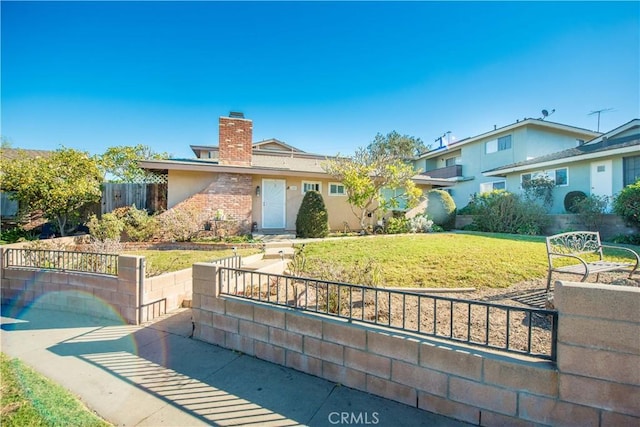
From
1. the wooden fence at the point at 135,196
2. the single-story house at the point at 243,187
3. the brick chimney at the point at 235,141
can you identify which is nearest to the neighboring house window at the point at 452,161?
the single-story house at the point at 243,187

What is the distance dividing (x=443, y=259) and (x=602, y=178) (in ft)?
41.4

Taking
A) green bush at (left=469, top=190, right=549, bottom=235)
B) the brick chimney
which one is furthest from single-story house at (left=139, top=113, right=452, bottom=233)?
green bush at (left=469, top=190, right=549, bottom=235)

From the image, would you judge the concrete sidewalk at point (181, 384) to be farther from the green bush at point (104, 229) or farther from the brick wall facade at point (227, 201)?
the brick wall facade at point (227, 201)

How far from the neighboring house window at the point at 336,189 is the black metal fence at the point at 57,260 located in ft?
Result: 29.7

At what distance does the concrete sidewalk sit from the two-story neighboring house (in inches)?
707

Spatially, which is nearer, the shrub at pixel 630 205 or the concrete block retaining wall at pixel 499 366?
the concrete block retaining wall at pixel 499 366

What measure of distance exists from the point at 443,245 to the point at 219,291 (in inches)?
256

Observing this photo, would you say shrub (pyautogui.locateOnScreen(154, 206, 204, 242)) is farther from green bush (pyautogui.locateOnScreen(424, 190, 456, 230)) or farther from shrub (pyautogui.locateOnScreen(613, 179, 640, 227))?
shrub (pyautogui.locateOnScreen(613, 179, 640, 227))

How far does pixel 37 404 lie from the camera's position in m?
2.33

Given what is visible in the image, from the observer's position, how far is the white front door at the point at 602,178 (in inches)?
492

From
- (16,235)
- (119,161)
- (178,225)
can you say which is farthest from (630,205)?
(119,161)

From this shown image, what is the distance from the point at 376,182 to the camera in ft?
38.1

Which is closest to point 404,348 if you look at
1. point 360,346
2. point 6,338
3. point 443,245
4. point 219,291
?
point 360,346

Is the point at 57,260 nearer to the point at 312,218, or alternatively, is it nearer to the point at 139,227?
the point at 139,227
